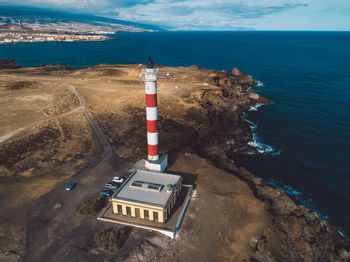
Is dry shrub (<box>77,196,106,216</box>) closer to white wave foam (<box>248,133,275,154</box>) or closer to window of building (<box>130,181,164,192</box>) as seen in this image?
window of building (<box>130,181,164,192</box>)

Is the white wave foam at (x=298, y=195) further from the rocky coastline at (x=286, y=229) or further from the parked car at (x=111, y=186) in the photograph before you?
Answer: the parked car at (x=111, y=186)

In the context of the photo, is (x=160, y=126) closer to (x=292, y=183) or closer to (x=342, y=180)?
(x=292, y=183)

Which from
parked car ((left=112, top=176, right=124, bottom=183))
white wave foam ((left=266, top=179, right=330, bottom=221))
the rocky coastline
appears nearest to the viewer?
the rocky coastline

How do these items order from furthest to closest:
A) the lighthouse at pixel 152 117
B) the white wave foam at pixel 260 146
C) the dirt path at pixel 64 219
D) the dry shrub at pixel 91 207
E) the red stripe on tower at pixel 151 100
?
the white wave foam at pixel 260 146 → the red stripe on tower at pixel 151 100 → the lighthouse at pixel 152 117 → the dry shrub at pixel 91 207 → the dirt path at pixel 64 219

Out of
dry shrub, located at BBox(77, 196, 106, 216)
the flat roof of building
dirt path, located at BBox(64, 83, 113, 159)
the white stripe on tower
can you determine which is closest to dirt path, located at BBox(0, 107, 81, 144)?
dirt path, located at BBox(64, 83, 113, 159)

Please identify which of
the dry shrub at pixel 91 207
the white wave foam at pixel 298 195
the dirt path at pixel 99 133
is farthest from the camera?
the dirt path at pixel 99 133

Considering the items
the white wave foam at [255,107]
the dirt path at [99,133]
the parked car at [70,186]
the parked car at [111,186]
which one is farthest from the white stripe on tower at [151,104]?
the white wave foam at [255,107]

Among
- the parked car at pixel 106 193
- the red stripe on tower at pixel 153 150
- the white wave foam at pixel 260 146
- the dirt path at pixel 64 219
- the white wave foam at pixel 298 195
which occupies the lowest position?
the white wave foam at pixel 298 195

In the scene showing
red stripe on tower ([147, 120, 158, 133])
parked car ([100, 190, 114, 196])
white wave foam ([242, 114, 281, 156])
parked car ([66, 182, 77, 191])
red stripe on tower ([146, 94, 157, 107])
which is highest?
red stripe on tower ([146, 94, 157, 107])
